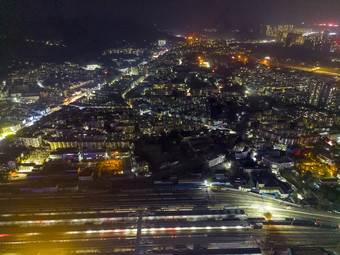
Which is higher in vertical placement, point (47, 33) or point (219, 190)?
point (47, 33)

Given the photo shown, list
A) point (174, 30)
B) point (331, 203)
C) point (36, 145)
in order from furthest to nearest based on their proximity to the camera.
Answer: point (174, 30) → point (36, 145) → point (331, 203)

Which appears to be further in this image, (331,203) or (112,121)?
(112,121)

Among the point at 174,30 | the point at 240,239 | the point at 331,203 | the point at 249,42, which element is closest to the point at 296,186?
the point at 331,203

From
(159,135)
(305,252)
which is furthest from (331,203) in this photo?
(159,135)

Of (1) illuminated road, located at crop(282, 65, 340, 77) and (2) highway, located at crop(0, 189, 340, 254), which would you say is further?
(1) illuminated road, located at crop(282, 65, 340, 77)

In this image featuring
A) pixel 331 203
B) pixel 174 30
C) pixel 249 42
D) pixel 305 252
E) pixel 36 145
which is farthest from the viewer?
pixel 174 30

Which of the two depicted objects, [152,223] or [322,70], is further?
[322,70]

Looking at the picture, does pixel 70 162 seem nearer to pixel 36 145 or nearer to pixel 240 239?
pixel 36 145

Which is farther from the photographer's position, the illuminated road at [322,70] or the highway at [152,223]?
the illuminated road at [322,70]
